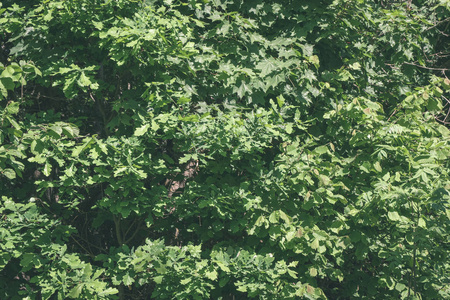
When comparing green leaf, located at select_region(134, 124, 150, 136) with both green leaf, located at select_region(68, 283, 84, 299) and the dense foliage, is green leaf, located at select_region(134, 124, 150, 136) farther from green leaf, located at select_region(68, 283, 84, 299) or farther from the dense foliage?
green leaf, located at select_region(68, 283, 84, 299)

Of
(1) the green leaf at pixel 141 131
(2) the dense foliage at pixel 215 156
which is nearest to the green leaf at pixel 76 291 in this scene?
(2) the dense foliage at pixel 215 156

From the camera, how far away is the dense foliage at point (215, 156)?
13.1ft

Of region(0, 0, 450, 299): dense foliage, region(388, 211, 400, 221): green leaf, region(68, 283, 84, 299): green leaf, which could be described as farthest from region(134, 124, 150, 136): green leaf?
region(388, 211, 400, 221): green leaf

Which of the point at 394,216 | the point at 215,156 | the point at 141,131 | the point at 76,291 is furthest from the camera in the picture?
the point at 215,156

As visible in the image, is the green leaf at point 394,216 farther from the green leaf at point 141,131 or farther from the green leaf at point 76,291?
the green leaf at point 76,291

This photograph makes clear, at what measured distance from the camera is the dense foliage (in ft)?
13.1

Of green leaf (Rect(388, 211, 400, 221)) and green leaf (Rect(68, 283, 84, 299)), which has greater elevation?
green leaf (Rect(388, 211, 400, 221))

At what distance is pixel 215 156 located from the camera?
182 inches

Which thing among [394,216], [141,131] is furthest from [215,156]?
[394,216]

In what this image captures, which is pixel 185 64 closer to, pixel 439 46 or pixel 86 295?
pixel 86 295

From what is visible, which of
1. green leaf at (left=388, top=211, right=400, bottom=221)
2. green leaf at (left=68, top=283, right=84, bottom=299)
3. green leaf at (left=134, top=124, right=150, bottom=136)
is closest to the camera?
green leaf at (left=68, top=283, right=84, bottom=299)

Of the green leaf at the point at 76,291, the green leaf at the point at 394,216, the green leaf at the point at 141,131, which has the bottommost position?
the green leaf at the point at 76,291

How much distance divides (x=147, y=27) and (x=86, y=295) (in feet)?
6.78

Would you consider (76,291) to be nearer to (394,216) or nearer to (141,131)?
(141,131)
